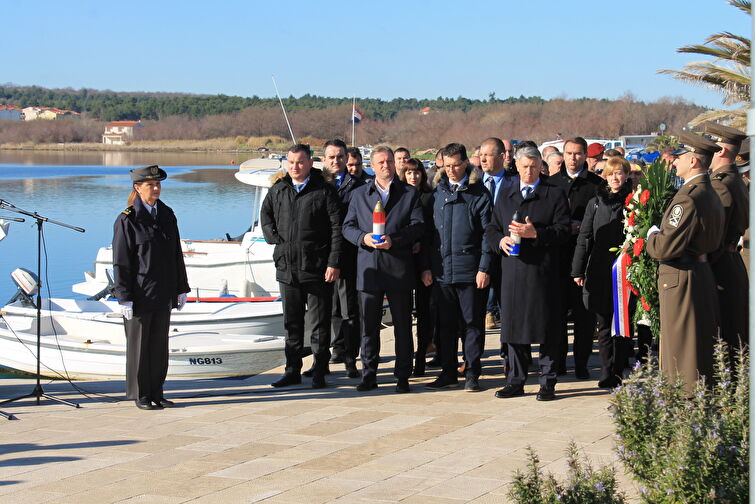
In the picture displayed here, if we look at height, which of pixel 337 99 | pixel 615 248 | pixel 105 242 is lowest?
pixel 105 242

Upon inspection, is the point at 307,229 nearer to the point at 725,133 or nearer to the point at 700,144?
the point at 700,144

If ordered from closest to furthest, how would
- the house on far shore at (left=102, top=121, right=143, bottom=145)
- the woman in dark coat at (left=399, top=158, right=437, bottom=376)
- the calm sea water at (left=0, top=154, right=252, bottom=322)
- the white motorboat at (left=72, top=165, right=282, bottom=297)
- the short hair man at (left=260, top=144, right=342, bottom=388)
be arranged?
the short hair man at (left=260, top=144, right=342, bottom=388), the woman in dark coat at (left=399, top=158, right=437, bottom=376), the white motorboat at (left=72, top=165, right=282, bottom=297), the calm sea water at (left=0, top=154, right=252, bottom=322), the house on far shore at (left=102, top=121, right=143, bottom=145)

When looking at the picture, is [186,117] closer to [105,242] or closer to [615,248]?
[105,242]

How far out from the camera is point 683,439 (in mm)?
4281

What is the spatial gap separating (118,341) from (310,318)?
11.5 ft

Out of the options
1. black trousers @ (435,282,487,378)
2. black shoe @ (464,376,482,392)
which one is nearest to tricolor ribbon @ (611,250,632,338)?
black trousers @ (435,282,487,378)

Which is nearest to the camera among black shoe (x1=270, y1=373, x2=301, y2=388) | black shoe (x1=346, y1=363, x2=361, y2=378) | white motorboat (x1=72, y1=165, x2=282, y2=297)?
black shoe (x1=270, y1=373, x2=301, y2=388)

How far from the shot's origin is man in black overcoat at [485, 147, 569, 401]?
25.9ft

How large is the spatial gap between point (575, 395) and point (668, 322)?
1.54 meters

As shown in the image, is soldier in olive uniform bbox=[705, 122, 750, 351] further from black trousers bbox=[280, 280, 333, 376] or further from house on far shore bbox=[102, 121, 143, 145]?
house on far shore bbox=[102, 121, 143, 145]

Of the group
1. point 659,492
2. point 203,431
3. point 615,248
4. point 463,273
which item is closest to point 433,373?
point 463,273

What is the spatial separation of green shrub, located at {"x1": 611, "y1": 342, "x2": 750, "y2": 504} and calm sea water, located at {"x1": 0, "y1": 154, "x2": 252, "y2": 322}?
1352 cm

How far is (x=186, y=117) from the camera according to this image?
14550cm

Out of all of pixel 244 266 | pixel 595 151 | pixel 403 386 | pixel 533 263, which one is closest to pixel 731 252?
pixel 533 263
